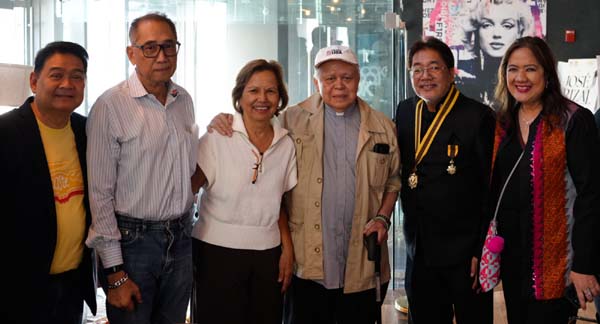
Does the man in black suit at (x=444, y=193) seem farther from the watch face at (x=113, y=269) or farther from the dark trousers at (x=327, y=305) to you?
the watch face at (x=113, y=269)

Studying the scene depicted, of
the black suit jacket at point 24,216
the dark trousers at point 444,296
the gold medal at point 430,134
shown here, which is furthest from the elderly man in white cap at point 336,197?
the black suit jacket at point 24,216

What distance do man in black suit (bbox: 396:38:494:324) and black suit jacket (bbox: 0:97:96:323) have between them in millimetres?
1576

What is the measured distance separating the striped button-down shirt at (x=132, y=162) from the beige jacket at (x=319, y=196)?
1.71ft

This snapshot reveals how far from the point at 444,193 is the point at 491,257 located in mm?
350

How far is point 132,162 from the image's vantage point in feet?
8.09

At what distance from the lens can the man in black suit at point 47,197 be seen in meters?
2.31

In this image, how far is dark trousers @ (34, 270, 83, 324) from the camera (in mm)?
2416

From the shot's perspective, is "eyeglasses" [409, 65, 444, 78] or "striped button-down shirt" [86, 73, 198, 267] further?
"eyeglasses" [409, 65, 444, 78]

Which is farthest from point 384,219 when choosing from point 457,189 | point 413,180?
point 457,189

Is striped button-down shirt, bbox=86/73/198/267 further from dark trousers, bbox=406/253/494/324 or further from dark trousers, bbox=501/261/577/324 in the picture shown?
dark trousers, bbox=501/261/577/324

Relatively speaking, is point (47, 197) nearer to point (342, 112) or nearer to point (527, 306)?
point (342, 112)

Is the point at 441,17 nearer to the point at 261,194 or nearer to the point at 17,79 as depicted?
the point at 261,194

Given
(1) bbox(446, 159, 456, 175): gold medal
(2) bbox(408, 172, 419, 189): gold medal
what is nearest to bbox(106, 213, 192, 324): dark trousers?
(2) bbox(408, 172, 419, 189): gold medal

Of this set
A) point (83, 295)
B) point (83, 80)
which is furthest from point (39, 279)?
point (83, 80)
